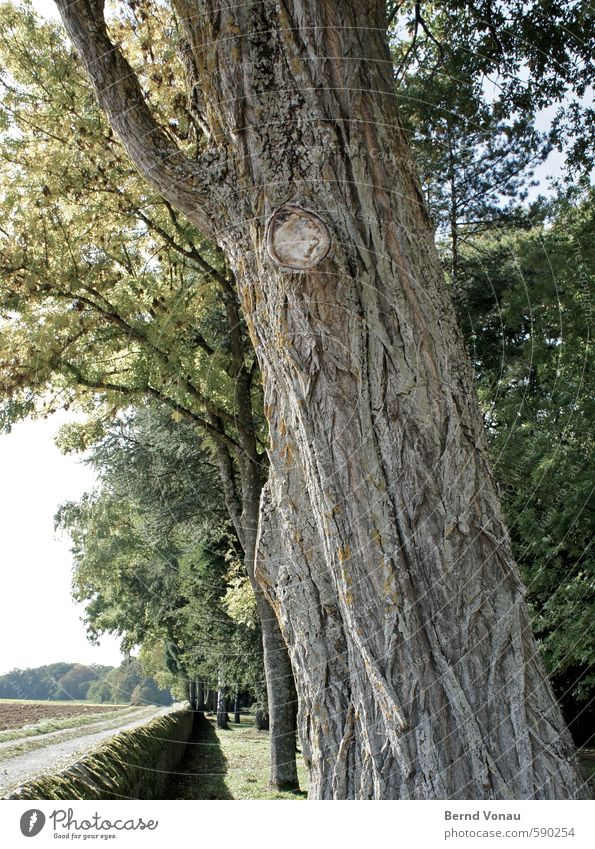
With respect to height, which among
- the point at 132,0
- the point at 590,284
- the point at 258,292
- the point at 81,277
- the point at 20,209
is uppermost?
the point at 132,0

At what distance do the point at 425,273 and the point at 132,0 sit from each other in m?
6.37

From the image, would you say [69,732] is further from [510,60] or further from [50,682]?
[510,60]

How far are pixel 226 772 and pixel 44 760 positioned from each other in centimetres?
665

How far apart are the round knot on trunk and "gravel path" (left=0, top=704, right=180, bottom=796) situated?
3103 millimetres

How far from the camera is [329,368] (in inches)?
113

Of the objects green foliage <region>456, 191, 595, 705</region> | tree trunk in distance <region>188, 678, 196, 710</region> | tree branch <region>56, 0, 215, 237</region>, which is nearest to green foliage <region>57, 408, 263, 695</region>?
tree trunk in distance <region>188, 678, 196, 710</region>

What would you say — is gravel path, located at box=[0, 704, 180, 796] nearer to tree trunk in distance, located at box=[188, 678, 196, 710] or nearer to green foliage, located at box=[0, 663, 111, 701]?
green foliage, located at box=[0, 663, 111, 701]

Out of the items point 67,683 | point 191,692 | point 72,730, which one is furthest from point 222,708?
point 67,683

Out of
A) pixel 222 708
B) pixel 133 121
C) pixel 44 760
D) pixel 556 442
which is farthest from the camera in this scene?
pixel 222 708

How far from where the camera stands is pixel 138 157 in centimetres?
345

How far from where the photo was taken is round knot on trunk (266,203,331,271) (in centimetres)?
288
